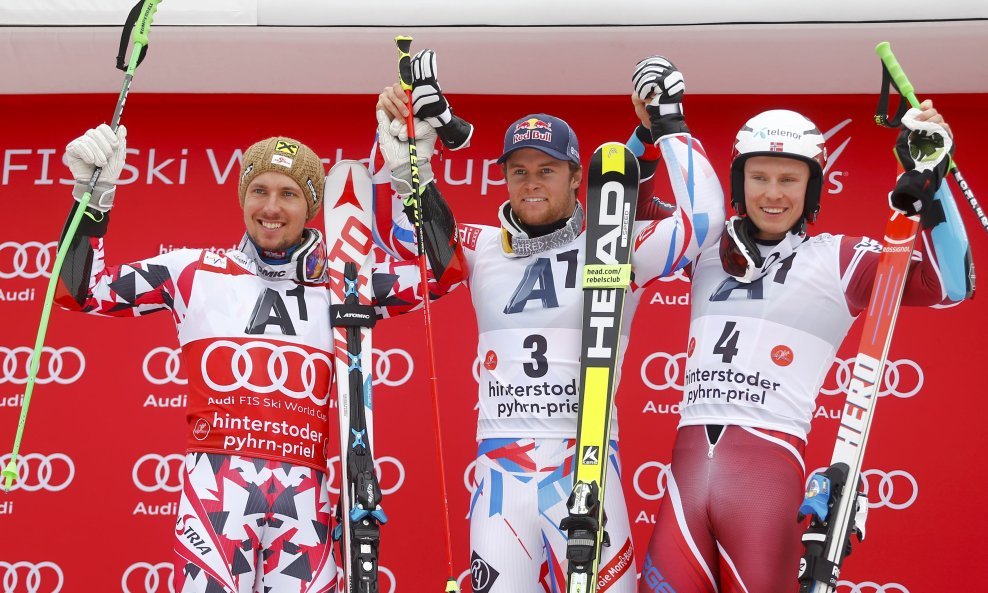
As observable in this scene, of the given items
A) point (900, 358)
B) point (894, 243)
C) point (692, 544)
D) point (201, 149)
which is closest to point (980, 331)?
point (900, 358)

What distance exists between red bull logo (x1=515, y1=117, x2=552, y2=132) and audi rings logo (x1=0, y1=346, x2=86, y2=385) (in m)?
2.48

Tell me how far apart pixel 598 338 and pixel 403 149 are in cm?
86

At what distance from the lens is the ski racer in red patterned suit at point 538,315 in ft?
11.3

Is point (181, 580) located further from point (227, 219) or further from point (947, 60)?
point (947, 60)

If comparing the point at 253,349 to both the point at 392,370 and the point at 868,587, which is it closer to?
the point at 392,370

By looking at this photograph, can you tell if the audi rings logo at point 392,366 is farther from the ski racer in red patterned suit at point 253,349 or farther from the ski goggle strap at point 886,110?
the ski goggle strap at point 886,110

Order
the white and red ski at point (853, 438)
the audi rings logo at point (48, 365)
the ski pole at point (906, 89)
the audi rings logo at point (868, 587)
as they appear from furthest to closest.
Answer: the audi rings logo at point (48, 365), the audi rings logo at point (868, 587), the ski pole at point (906, 89), the white and red ski at point (853, 438)

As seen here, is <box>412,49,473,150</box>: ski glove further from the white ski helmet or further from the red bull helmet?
the white ski helmet

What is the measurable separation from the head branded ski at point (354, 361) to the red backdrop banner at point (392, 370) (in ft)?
4.06

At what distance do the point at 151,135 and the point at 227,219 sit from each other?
53 cm

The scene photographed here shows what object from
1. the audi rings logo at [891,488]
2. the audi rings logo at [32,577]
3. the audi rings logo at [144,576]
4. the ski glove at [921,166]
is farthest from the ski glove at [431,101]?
the audi rings logo at [32,577]

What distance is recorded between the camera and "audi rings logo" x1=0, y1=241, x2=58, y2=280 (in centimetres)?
522

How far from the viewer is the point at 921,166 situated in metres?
3.28

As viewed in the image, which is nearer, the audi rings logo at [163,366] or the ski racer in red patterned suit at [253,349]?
the ski racer in red patterned suit at [253,349]
